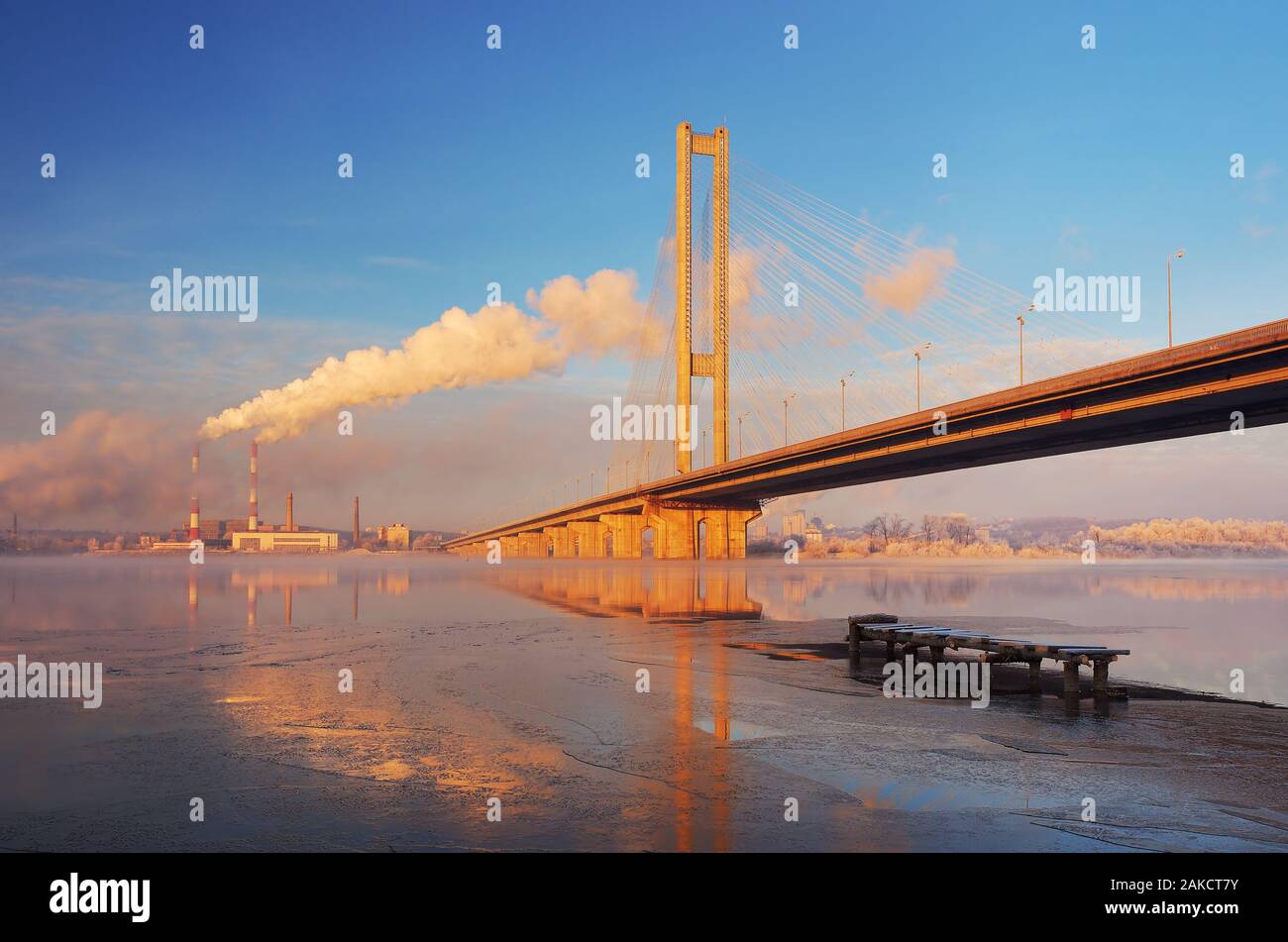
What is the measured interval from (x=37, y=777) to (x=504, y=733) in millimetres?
5045

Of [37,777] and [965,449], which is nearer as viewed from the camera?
[37,777]

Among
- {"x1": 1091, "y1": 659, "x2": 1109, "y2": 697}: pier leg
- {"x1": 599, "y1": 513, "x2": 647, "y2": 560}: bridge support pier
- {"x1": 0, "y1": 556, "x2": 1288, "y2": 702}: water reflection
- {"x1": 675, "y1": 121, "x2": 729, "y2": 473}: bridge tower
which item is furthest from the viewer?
{"x1": 599, "y1": 513, "x2": 647, "y2": 560}: bridge support pier

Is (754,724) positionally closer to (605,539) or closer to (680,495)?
(680,495)

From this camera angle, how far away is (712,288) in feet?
306

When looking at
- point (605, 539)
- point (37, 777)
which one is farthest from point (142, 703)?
point (605, 539)

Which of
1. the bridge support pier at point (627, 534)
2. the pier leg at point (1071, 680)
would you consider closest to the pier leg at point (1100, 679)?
the pier leg at point (1071, 680)

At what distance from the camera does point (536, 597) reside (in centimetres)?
4450

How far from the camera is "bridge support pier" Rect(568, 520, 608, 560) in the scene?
15300 centimetres

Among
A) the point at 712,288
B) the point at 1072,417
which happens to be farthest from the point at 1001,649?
the point at 712,288

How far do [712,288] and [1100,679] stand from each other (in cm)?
8054

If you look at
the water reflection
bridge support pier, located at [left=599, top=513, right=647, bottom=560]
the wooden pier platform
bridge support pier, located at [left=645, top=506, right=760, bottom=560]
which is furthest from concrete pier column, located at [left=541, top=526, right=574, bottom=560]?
the wooden pier platform

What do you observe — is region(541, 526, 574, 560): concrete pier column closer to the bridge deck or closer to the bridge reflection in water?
the bridge deck

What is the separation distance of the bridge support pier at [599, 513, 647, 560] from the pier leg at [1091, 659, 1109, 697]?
111 metres
